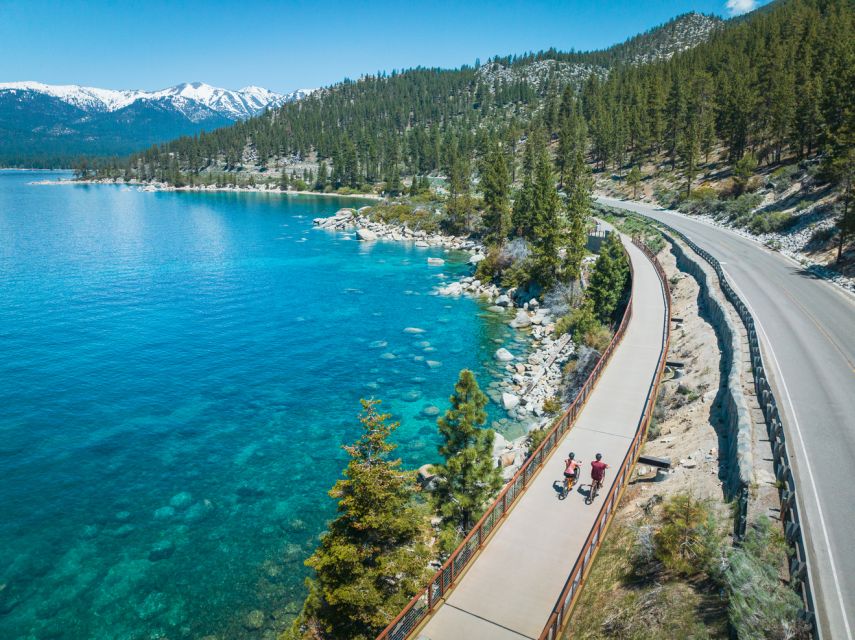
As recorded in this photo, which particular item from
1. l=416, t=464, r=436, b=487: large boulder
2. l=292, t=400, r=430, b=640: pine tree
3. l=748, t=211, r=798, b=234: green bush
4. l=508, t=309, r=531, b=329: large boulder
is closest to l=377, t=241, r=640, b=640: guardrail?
l=292, t=400, r=430, b=640: pine tree

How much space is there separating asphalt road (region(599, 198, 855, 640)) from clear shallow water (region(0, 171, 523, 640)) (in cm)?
1897

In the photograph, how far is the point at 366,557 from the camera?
16.5m

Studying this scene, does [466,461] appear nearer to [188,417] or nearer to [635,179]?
[188,417]

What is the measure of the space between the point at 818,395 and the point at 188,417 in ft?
123

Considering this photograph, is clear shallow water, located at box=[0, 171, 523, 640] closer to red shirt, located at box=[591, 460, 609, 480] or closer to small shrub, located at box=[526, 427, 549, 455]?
small shrub, located at box=[526, 427, 549, 455]

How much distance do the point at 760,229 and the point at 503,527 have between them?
5585 centimetres

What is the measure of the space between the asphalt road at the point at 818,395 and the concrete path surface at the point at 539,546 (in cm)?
588

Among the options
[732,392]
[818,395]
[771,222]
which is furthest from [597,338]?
[771,222]

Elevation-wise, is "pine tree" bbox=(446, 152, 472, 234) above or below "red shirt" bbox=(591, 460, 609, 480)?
above

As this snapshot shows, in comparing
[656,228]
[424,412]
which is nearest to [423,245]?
[656,228]

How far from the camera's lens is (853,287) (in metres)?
36.2

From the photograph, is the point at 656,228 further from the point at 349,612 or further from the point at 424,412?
the point at 349,612

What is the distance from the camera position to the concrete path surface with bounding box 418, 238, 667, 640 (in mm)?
12859

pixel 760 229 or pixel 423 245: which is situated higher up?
pixel 760 229
